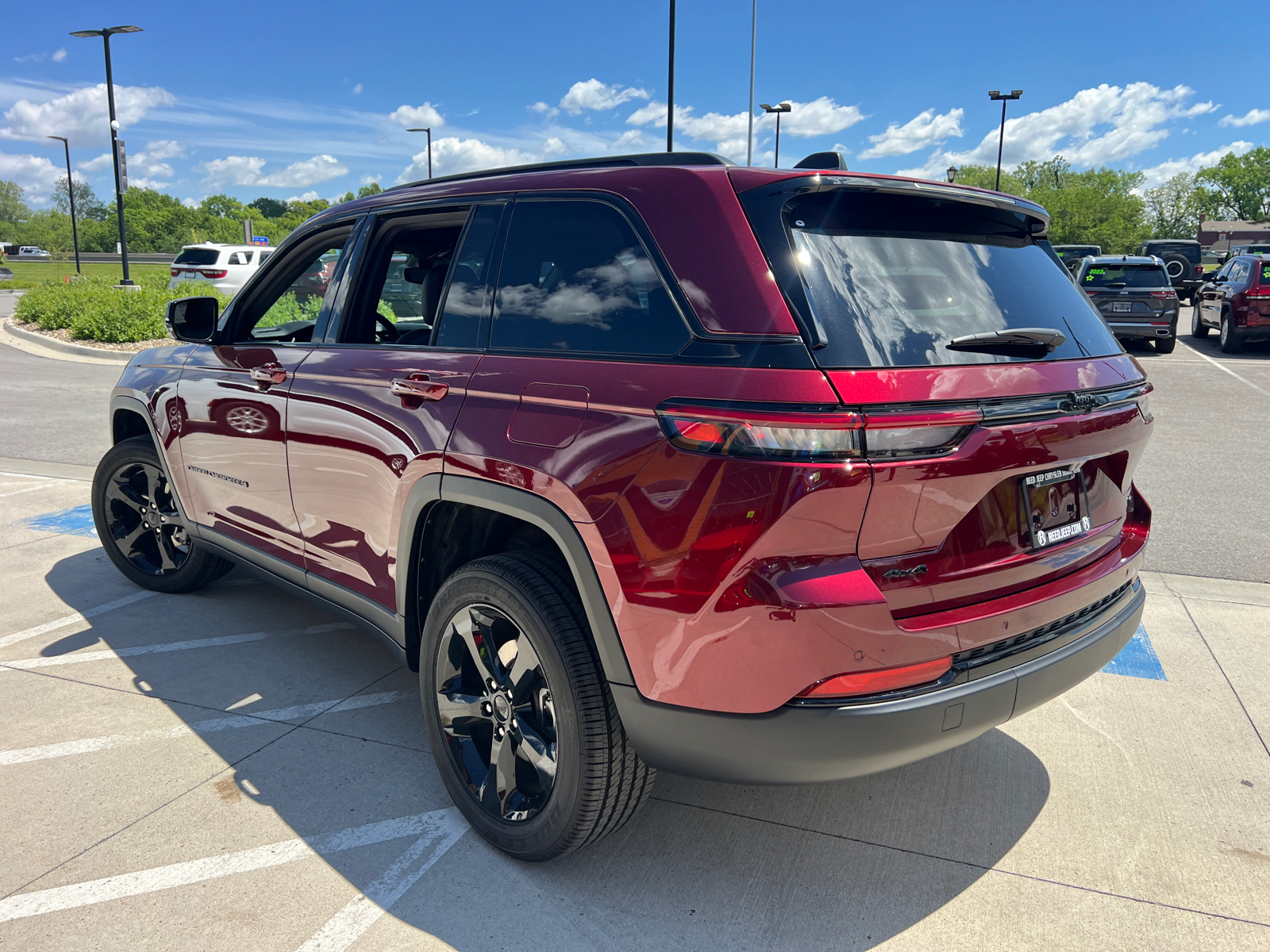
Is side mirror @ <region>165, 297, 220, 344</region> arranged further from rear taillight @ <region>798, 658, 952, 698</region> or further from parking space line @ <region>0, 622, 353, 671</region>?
rear taillight @ <region>798, 658, 952, 698</region>

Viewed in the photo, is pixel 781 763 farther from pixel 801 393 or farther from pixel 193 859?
pixel 193 859

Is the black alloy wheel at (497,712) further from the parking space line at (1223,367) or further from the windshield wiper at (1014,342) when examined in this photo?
Answer: the parking space line at (1223,367)

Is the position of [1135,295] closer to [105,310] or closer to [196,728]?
[196,728]

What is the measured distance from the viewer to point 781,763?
6.84 ft

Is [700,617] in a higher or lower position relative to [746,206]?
lower

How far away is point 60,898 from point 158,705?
45.9 inches

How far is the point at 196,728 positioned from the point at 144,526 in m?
1.73

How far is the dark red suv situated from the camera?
78.7 inches

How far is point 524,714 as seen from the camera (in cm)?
257

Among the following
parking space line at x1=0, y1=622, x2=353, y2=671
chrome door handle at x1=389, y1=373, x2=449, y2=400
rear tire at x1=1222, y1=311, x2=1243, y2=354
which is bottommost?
parking space line at x1=0, y1=622, x2=353, y2=671

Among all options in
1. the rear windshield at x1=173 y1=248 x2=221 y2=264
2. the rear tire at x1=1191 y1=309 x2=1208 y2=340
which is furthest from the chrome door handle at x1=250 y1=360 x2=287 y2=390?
the rear tire at x1=1191 y1=309 x2=1208 y2=340

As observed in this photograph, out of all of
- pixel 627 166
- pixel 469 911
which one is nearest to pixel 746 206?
pixel 627 166

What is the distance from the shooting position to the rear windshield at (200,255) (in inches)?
834

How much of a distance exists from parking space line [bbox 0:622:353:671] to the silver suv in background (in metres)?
16.3
